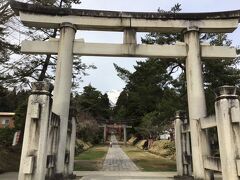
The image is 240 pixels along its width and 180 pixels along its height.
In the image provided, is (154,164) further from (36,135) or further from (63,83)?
(36,135)

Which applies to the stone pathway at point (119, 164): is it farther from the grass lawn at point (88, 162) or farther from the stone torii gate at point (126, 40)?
the stone torii gate at point (126, 40)

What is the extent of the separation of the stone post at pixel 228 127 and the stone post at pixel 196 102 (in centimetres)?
177

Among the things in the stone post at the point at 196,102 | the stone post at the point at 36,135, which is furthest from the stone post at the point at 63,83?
the stone post at the point at 196,102

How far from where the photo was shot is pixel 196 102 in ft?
30.7

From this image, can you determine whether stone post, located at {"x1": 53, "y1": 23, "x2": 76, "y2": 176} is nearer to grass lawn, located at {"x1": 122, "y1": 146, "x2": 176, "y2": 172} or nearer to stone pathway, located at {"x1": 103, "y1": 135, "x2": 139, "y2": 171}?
stone pathway, located at {"x1": 103, "y1": 135, "x2": 139, "y2": 171}

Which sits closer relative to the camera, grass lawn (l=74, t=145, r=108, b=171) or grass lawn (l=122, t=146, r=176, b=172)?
grass lawn (l=74, t=145, r=108, b=171)

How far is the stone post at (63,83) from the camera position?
8.88 metres

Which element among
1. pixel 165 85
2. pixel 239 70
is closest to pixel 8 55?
pixel 165 85

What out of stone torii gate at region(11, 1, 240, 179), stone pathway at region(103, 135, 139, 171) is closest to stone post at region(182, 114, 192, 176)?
stone torii gate at region(11, 1, 240, 179)

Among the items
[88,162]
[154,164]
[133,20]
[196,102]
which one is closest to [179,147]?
[196,102]

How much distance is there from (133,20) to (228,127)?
549cm

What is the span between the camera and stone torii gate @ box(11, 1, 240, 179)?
30.9 feet

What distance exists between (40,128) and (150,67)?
9043 millimetres

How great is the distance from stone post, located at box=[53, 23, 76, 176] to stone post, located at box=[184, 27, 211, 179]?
14.3 ft
